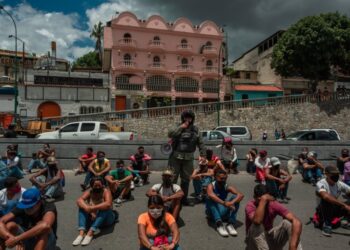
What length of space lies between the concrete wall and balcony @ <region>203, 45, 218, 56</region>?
1132 inches

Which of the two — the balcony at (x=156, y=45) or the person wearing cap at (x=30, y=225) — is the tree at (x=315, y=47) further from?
the person wearing cap at (x=30, y=225)

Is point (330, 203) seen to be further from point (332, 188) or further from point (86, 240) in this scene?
point (86, 240)

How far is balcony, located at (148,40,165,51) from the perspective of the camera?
37250 millimetres

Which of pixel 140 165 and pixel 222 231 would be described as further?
pixel 140 165

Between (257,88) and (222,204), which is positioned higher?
(257,88)

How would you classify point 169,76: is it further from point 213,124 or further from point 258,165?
point 258,165

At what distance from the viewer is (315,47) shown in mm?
29422

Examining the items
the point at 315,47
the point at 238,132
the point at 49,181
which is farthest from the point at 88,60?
the point at 49,181

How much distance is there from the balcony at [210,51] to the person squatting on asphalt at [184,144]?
112ft

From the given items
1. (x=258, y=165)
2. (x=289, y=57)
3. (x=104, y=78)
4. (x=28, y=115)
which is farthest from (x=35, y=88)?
(x=258, y=165)

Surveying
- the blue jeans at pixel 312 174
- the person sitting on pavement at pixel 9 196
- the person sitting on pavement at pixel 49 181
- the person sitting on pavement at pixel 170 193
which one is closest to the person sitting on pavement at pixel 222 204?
the person sitting on pavement at pixel 170 193

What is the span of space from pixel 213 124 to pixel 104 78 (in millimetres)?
14277

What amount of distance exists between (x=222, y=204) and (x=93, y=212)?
2336 mm

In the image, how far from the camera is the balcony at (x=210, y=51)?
39219 mm
